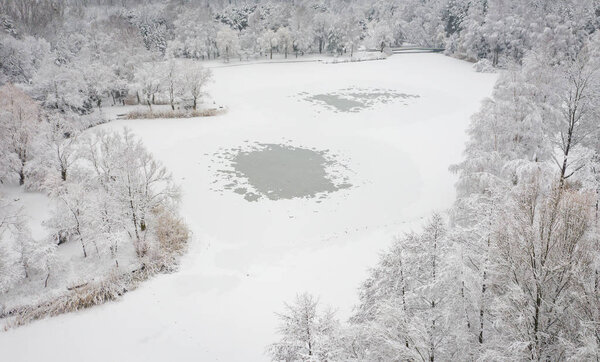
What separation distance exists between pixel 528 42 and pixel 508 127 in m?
63.3

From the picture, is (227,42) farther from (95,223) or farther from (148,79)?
(95,223)

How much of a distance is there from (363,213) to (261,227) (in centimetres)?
779

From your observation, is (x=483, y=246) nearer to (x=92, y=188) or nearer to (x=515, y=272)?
(x=515, y=272)

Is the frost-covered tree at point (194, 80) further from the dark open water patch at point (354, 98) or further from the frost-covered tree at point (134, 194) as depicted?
the frost-covered tree at point (134, 194)

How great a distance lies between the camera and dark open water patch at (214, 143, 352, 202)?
33.2 metres

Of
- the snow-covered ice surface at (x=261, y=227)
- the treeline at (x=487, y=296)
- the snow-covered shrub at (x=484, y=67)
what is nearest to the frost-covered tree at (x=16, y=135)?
the snow-covered ice surface at (x=261, y=227)

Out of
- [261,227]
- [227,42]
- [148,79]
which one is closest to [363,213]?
[261,227]

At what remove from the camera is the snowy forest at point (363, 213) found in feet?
33.8

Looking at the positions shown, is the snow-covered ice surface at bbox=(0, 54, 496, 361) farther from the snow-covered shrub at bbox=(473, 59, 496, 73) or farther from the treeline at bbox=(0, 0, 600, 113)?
the snow-covered shrub at bbox=(473, 59, 496, 73)

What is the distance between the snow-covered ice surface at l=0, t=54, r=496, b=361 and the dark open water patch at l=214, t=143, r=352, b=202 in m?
0.77

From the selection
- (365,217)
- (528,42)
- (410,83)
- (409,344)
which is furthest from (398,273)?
(528,42)

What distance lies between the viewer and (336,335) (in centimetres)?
1302

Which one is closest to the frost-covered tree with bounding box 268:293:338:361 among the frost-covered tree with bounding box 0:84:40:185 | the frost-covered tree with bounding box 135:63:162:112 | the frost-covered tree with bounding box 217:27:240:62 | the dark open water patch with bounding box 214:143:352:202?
the dark open water patch with bounding box 214:143:352:202

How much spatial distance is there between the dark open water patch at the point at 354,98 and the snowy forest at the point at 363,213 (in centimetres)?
384
